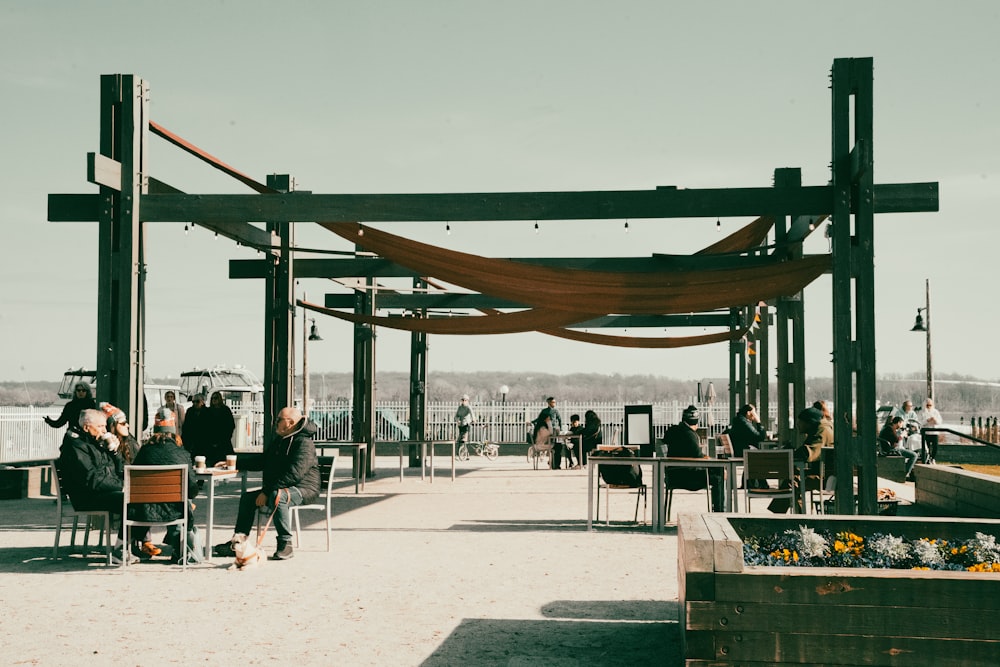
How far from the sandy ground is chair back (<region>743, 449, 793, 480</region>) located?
89 cm

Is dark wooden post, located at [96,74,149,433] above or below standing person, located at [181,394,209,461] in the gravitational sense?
above

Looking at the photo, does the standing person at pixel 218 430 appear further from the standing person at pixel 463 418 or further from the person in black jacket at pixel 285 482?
the standing person at pixel 463 418

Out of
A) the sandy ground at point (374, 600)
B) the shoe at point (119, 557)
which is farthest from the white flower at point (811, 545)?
the shoe at point (119, 557)

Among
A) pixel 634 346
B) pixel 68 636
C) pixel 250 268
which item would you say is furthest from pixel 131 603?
pixel 634 346

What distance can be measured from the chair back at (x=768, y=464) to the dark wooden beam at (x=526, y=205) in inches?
84.2

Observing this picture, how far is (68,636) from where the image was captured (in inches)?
205

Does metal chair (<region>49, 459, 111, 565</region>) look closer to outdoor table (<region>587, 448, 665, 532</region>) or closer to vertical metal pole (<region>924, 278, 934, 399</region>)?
outdoor table (<region>587, 448, 665, 532</region>)

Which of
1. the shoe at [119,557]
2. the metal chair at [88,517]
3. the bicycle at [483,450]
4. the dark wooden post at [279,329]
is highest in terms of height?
the dark wooden post at [279,329]

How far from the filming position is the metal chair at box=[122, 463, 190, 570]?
7.34 metres

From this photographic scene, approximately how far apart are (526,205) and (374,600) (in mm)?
3709

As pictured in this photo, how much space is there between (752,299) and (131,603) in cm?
616

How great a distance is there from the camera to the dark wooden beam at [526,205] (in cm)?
829

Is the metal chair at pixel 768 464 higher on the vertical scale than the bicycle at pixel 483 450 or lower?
higher

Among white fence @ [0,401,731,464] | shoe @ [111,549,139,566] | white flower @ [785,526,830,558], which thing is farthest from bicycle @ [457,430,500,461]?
white flower @ [785,526,830,558]
